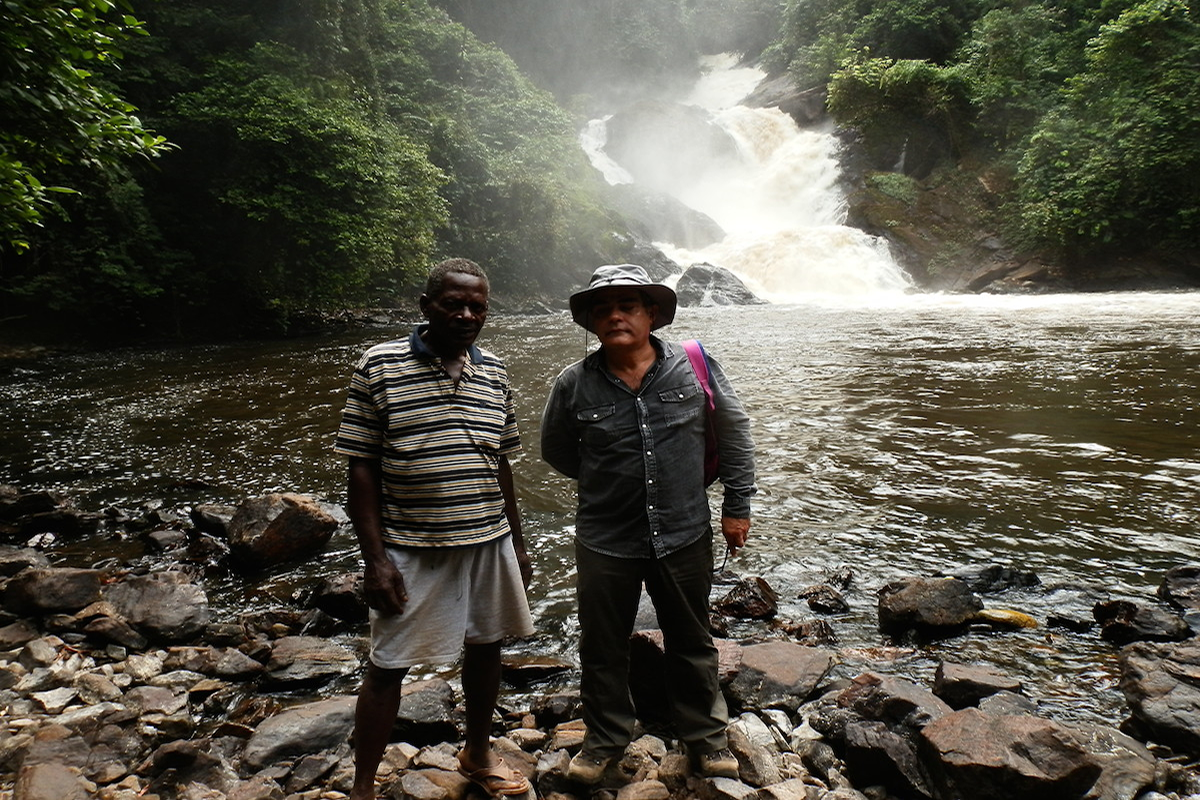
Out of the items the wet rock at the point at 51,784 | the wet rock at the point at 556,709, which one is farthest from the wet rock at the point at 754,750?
the wet rock at the point at 51,784

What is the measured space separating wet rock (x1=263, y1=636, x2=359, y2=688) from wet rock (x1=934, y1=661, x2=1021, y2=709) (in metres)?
2.75

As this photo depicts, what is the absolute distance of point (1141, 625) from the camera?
3.30 meters

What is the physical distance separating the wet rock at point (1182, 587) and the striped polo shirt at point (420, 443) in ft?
12.3

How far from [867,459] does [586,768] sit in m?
4.94

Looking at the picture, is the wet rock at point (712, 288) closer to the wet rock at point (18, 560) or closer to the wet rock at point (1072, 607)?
the wet rock at point (1072, 607)

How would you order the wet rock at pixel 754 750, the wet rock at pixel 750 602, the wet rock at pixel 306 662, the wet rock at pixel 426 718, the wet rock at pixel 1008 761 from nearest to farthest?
the wet rock at pixel 1008 761
the wet rock at pixel 754 750
the wet rock at pixel 426 718
the wet rock at pixel 306 662
the wet rock at pixel 750 602

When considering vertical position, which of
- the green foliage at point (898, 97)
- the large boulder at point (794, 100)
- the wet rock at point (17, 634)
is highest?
the large boulder at point (794, 100)

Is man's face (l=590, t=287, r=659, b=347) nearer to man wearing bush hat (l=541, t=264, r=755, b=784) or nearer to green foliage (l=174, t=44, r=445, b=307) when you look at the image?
man wearing bush hat (l=541, t=264, r=755, b=784)

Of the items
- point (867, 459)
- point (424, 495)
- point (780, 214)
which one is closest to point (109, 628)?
point (424, 495)

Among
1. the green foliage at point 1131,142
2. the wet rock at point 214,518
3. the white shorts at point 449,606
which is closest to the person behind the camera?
the white shorts at point 449,606

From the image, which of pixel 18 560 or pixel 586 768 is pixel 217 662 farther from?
pixel 586 768

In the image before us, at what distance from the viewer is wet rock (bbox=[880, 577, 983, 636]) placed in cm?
347

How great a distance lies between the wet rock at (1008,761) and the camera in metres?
2.05

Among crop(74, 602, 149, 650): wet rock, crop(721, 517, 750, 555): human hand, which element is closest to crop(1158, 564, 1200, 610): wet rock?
crop(721, 517, 750, 555): human hand
